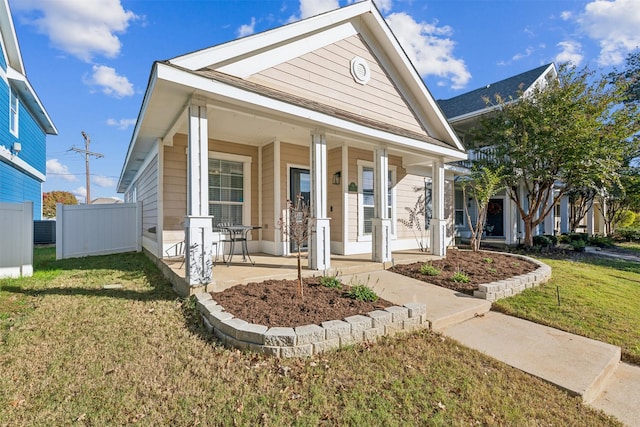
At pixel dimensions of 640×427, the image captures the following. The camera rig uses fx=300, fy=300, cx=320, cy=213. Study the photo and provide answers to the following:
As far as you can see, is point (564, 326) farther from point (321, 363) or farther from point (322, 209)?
point (322, 209)

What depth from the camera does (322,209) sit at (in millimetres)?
5543

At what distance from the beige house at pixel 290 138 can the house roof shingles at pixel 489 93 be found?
566 centimetres

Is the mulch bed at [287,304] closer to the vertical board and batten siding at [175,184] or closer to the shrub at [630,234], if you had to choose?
the vertical board and batten siding at [175,184]

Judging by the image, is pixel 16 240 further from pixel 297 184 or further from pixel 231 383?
pixel 231 383

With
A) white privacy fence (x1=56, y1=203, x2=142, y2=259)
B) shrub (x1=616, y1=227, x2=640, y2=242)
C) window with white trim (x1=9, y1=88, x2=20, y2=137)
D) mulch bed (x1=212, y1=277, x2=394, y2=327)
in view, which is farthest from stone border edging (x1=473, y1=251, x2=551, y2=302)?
shrub (x1=616, y1=227, x2=640, y2=242)

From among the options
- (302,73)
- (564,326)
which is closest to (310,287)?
(564,326)

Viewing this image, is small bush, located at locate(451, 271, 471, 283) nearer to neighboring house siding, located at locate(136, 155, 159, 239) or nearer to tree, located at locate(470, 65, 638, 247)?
neighboring house siding, located at locate(136, 155, 159, 239)

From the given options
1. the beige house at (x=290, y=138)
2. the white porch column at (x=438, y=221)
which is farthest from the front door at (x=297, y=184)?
the white porch column at (x=438, y=221)

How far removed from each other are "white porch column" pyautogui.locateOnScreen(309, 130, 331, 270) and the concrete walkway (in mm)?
1270

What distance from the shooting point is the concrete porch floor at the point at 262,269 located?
4.53m

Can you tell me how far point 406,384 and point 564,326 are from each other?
288 centimetres

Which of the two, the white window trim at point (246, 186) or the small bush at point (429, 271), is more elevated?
the white window trim at point (246, 186)

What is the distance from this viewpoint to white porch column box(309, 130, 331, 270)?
548cm

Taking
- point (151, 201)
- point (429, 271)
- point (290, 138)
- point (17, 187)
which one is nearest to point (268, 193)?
point (290, 138)
